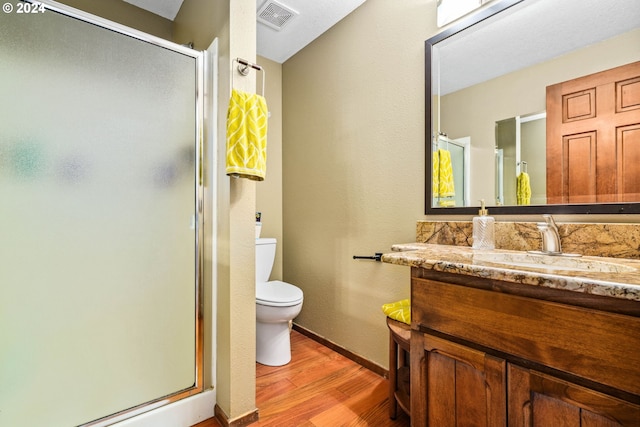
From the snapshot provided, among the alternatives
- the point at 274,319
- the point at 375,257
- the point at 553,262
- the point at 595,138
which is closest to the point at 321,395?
the point at 274,319

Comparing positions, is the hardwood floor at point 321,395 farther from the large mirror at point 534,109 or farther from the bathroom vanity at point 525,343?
the large mirror at point 534,109

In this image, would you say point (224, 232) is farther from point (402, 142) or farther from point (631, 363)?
point (631, 363)

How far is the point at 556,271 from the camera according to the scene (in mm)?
725

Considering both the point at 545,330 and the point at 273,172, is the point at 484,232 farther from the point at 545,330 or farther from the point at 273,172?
the point at 273,172

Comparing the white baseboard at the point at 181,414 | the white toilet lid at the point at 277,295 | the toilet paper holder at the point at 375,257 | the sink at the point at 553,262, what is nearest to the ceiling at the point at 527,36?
the sink at the point at 553,262

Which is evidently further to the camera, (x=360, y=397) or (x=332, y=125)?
(x=332, y=125)

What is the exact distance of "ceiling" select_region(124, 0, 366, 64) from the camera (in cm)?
192

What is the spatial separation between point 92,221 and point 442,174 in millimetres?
1644

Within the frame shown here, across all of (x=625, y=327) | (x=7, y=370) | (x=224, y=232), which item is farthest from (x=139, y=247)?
(x=625, y=327)

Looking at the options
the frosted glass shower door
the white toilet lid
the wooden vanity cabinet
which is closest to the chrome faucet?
the wooden vanity cabinet

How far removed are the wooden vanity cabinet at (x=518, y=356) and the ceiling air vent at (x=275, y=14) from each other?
1894mm

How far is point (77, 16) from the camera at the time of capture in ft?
4.00

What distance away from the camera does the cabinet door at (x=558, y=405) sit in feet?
2.06

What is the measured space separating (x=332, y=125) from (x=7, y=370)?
2.06 m
